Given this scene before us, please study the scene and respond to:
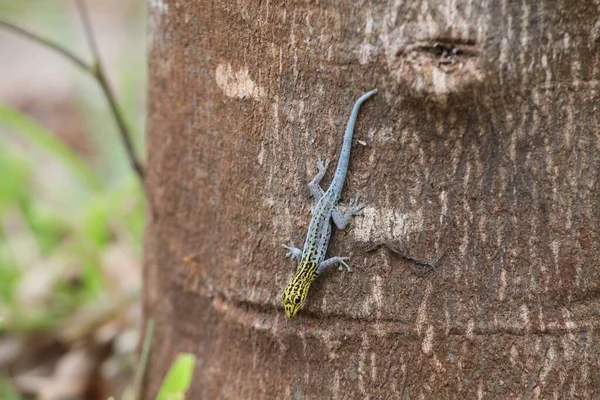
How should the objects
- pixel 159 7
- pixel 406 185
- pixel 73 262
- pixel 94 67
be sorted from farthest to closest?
pixel 73 262, pixel 94 67, pixel 159 7, pixel 406 185

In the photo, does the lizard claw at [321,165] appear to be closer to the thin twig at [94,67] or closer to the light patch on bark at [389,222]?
the light patch on bark at [389,222]

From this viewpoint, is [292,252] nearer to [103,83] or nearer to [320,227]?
[320,227]

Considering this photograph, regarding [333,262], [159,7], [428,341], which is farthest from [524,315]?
[159,7]

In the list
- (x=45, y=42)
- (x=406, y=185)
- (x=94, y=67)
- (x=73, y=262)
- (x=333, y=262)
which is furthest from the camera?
(x=73, y=262)

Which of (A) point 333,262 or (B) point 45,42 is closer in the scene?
(A) point 333,262

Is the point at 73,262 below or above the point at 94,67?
below

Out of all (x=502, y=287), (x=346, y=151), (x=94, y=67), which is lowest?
(x=502, y=287)
